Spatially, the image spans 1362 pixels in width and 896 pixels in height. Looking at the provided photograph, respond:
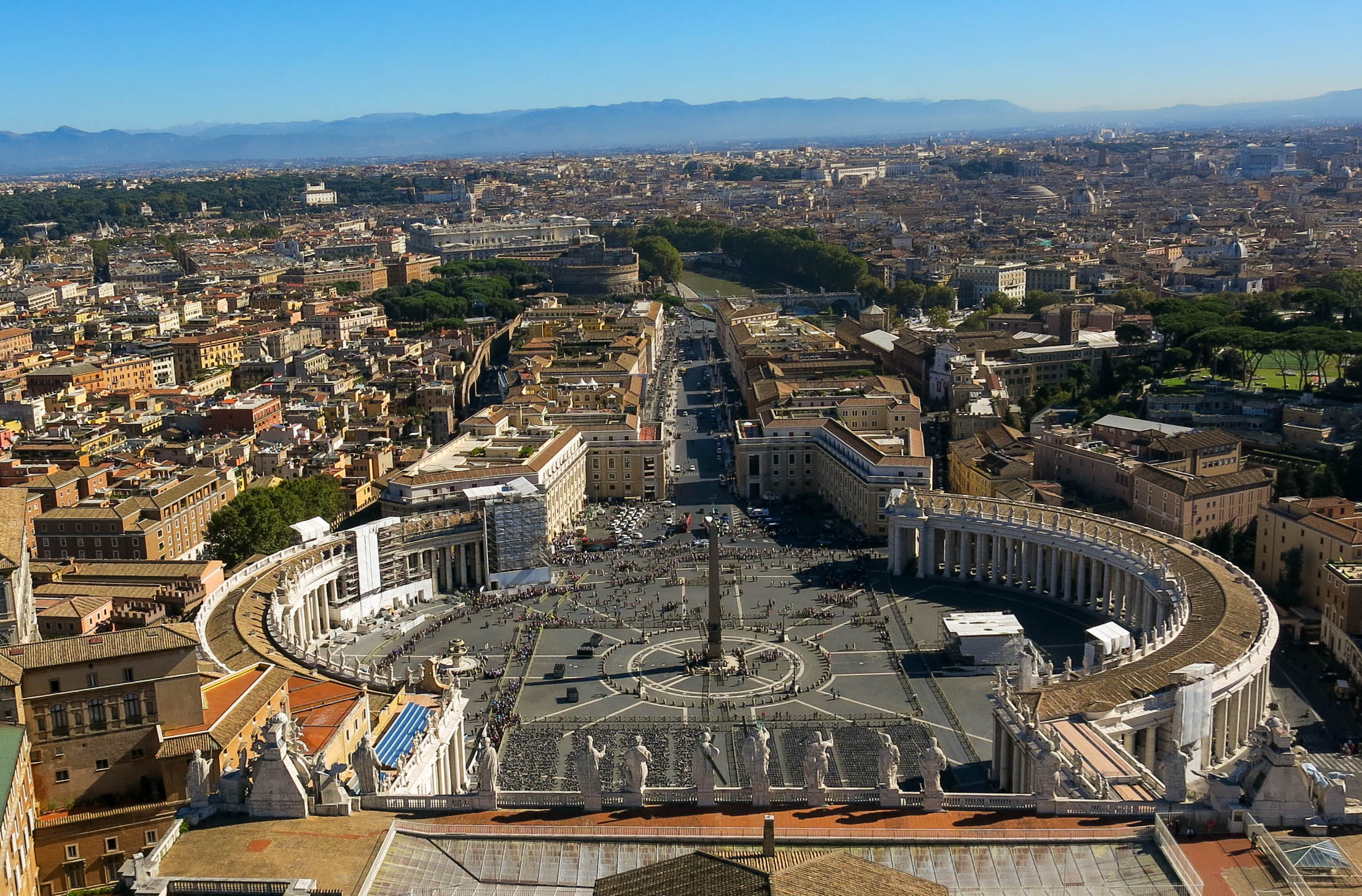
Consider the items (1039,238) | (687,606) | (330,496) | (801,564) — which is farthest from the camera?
(1039,238)

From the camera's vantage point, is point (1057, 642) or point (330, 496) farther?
point (330, 496)

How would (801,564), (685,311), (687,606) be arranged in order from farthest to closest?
(685,311) < (801,564) < (687,606)

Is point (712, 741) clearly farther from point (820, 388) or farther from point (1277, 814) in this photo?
point (820, 388)

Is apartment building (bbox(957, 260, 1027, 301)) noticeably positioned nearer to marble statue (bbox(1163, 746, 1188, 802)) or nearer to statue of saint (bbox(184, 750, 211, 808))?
marble statue (bbox(1163, 746, 1188, 802))

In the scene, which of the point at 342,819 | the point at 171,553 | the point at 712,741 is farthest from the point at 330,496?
the point at 342,819

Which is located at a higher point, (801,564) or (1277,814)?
(1277,814)

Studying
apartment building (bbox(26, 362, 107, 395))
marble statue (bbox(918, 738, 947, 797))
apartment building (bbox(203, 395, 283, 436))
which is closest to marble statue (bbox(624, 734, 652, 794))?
marble statue (bbox(918, 738, 947, 797))

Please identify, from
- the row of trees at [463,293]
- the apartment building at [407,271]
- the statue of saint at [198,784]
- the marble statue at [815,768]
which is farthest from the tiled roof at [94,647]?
the apartment building at [407,271]
